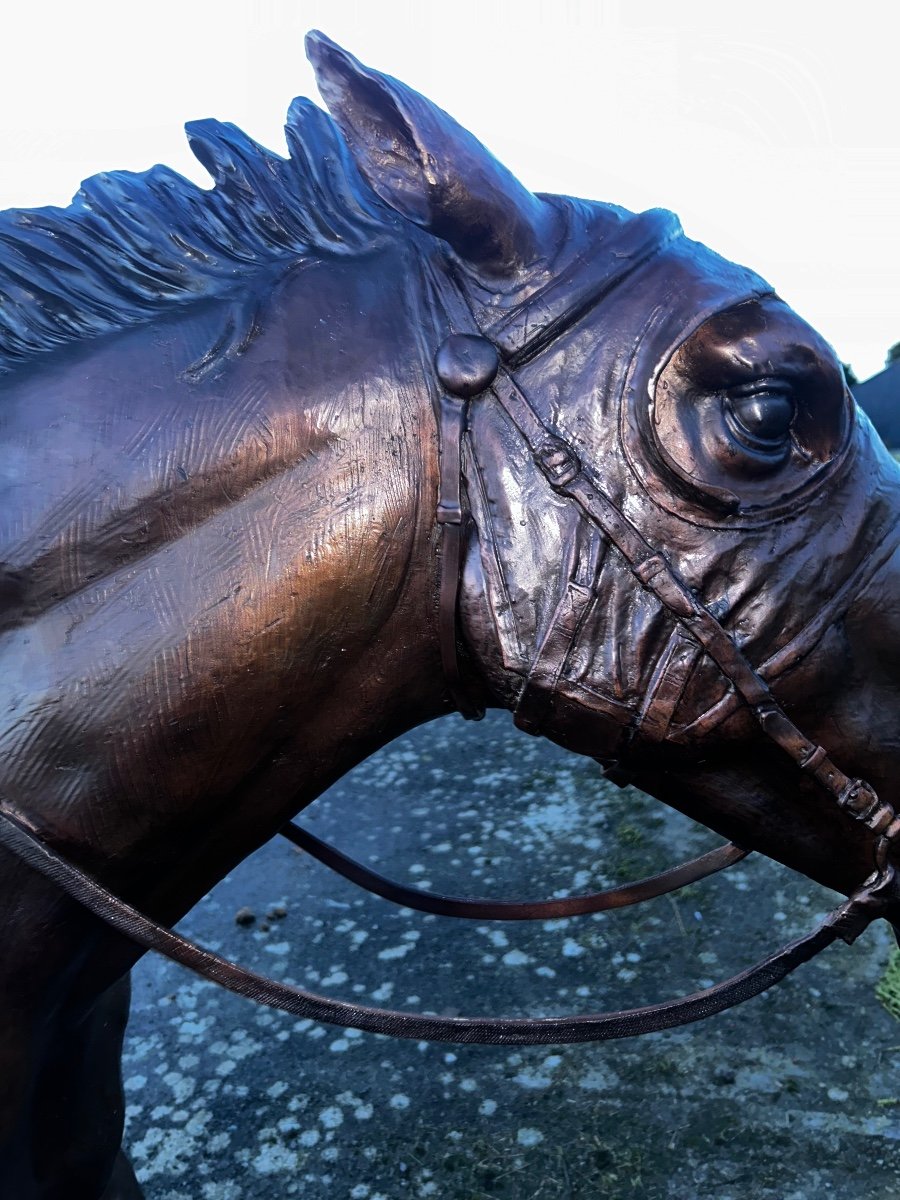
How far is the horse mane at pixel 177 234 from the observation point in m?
1.20

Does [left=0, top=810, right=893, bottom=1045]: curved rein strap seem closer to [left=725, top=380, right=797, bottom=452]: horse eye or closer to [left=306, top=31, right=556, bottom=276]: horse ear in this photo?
[left=725, top=380, right=797, bottom=452]: horse eye

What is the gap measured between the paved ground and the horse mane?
244 centimetres

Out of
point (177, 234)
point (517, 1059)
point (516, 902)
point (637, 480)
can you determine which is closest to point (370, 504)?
point (637, 480)

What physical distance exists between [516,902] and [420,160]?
Answer: 1300mm

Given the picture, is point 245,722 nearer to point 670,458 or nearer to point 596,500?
point 596,500

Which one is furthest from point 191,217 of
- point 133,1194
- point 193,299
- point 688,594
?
point 133,1194

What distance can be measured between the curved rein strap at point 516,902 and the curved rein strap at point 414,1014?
11.6 inches

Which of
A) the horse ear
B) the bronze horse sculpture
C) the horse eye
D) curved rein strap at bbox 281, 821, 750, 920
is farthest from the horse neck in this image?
curved rein strap at bbox 281, 821, 750, 920

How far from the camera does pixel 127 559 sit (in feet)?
3.76

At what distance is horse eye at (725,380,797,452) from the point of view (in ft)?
3.92

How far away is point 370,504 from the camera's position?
118cm

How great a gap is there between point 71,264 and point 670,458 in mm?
775

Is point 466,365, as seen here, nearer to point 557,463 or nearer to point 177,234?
point 557,463

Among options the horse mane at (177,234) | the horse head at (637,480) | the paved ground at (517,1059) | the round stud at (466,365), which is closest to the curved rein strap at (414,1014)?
the horse head at (637,480)
